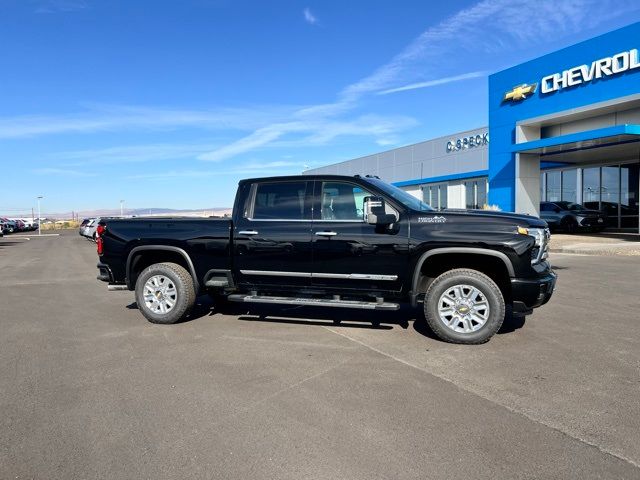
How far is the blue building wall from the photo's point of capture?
18.4 m

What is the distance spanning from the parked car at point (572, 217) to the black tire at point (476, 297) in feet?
72.2

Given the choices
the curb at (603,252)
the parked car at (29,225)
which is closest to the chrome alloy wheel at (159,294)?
the curb at (603,252)

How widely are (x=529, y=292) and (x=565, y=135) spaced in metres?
17.3

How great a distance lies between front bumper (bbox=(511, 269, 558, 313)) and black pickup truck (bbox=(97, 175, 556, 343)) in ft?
0.04

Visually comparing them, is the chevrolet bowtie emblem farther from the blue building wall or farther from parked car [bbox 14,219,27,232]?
parked car [bbox 14,219,27,232]

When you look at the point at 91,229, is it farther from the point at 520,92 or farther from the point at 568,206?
the point at 568,206

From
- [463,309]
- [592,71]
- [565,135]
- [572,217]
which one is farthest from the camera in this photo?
[572,217]

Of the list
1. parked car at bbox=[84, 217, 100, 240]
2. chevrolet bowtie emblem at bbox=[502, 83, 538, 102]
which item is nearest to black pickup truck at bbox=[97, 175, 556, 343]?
chevrolet bowtie emblem at bbox=[502, 83, 538, 102]

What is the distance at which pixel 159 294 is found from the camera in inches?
273

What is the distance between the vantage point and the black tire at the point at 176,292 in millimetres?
6816

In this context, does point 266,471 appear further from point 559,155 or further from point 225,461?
point 559,155

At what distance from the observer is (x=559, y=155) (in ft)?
77.2

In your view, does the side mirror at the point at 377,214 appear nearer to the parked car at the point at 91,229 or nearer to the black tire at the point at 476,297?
the black tire at the point at 476,297

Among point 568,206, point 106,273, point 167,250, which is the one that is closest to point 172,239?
point 167,250
